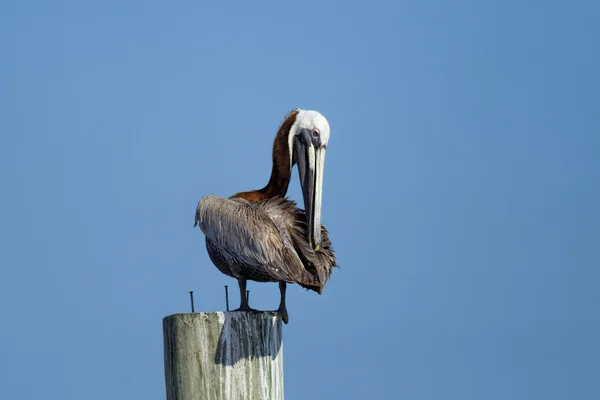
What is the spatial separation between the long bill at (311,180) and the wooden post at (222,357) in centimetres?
119

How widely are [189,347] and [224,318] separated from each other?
0.69 feet

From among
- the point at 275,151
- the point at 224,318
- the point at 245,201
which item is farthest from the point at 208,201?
the point at 224,318

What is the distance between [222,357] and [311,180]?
1.88 metres

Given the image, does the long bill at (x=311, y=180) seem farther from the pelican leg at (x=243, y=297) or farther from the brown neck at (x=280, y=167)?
the pelican leg at (x=243, y=297)

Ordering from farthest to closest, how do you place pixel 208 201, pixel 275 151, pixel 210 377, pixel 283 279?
pixel 275 151 < pixel 208 201 < pixel 283 279 < pixel 210 377

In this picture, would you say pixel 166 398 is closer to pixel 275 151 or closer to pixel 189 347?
pixel 189 347

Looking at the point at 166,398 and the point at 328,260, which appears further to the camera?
the point at 328,260

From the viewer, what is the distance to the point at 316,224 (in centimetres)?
549

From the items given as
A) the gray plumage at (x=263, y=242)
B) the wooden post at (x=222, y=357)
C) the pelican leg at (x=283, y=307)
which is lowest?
the wooden post at (x=222, y=357)

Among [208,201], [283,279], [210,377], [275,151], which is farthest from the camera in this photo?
[275,151]

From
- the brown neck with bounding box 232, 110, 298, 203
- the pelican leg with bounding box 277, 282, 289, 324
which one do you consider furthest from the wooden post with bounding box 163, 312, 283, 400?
the brown neck with bounding box 232, 110, 298, 203

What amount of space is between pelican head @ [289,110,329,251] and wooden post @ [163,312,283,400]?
4.90ft

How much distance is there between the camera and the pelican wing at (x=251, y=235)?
5333mm

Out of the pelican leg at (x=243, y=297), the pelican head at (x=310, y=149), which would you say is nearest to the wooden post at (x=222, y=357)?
the pelican leg at (x=243, y=297)
